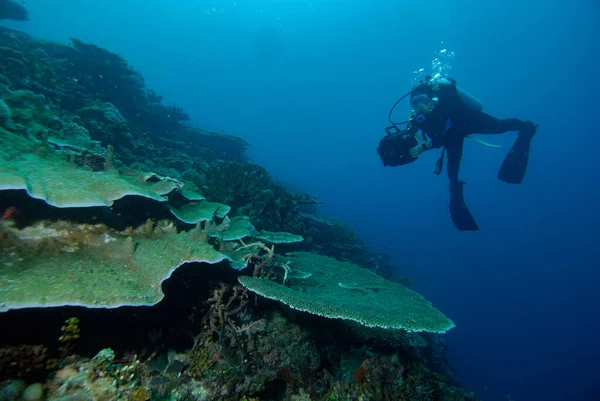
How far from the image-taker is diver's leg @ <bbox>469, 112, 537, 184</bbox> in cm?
848

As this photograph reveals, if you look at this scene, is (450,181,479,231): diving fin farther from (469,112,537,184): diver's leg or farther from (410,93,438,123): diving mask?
(410,93,438,123): diving mask

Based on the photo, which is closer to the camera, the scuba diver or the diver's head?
the diver's head

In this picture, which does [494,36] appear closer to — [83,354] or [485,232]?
[485,232]

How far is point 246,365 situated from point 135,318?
4.29 ft

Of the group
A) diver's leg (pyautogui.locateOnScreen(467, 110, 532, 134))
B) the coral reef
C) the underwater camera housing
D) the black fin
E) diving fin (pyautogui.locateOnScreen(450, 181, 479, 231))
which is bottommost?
the coral reef

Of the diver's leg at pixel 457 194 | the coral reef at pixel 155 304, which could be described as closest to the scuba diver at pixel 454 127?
the diver's leg at pixel 457 194

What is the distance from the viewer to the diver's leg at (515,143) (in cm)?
848

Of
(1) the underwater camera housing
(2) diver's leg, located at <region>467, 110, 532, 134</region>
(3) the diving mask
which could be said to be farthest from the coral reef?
(2) diver's leg, located at <region>467, 110, 532, 134</region>

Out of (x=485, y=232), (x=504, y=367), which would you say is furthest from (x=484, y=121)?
(x=485, y=232)

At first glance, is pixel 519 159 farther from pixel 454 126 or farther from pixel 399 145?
pixel 399 145

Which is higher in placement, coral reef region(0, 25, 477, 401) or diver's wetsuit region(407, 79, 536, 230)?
diver's wetsuit region(407, 79, 536, 230)

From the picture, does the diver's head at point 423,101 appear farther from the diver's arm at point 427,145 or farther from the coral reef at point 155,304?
the coral reef at point 155,304

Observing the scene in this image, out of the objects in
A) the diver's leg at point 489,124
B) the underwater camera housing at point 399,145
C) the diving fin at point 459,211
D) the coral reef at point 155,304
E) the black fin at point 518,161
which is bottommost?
the coral reef at point 155,304

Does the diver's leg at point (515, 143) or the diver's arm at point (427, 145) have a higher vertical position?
the diver's leg at point (515, 143)
